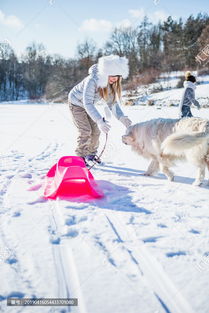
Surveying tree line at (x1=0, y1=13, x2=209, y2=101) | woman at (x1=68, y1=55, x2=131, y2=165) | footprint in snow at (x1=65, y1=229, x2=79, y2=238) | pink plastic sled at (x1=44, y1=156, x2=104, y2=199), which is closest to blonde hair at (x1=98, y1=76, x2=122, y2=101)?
woman at (x1=68, y1=55, x2=131, y2=165)

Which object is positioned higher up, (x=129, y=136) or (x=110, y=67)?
(x=110, y=67)

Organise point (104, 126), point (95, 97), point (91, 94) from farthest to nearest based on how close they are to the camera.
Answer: point (95, 97) < point (91, 94) < point (104, 126)

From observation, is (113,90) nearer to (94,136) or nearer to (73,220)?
(94,136)

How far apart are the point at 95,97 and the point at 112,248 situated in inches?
95.7

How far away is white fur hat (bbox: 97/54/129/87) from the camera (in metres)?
3.25

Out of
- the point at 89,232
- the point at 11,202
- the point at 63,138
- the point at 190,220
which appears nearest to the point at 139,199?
the point at 190,220

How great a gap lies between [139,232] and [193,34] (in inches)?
1163

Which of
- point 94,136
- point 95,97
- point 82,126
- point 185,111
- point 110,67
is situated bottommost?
point 94,136

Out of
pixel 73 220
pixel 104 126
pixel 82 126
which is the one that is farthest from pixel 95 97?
pixel 73 220

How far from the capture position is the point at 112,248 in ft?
5.85

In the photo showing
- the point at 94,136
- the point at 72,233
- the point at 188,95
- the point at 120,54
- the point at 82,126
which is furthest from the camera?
the point at 120,54

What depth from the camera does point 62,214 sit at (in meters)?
2.29

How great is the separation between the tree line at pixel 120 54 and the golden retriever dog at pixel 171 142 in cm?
2154

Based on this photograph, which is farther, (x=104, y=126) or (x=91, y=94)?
(x=91, y=94)
